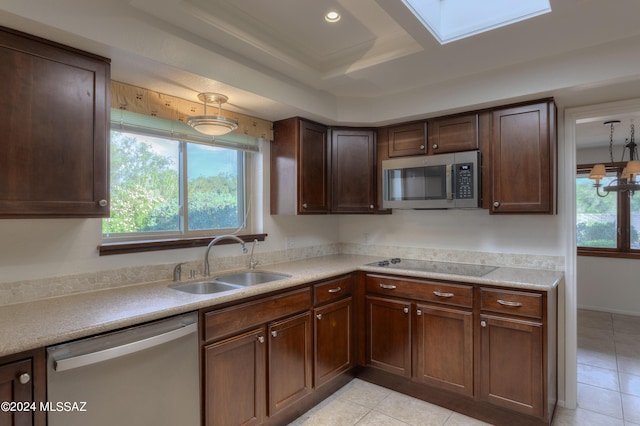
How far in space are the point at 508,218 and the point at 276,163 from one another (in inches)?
76.5

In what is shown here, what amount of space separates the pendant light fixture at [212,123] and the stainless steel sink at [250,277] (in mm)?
989

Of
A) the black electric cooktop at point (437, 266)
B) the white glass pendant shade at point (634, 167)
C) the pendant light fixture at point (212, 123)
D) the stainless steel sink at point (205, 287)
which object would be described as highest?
the pendant light fixture at point (212, 123)

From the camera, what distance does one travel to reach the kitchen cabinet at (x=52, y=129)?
4.67ft

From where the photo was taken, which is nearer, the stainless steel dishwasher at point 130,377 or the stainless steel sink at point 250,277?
the stainless steel dishwasher at point 130,377

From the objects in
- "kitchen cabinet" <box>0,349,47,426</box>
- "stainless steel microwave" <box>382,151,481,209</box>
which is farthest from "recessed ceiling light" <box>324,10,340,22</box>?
"kitchen cabinet" <box>0,349,47,426</box>

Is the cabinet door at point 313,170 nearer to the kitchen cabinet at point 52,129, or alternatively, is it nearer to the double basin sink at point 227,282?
the double basin sink at point 227,282

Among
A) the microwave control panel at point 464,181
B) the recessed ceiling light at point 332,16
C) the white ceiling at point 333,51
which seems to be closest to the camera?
the white ceiling at point 333,51

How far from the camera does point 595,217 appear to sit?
4910 mm

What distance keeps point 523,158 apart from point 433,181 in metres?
0.63

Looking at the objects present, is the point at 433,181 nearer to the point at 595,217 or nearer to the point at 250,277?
the point at 250,277

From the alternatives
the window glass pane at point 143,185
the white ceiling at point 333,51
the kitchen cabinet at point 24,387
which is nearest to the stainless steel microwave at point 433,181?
the white ceiling at point 333,51

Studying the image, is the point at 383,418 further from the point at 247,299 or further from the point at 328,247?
the point at 328,247

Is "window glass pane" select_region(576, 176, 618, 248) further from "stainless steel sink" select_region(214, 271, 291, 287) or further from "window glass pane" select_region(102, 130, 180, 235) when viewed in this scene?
"window glass pane" select_region(102, 130, 180, 235)

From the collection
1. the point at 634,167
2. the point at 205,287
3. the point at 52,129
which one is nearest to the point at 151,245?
the point at 205,287
